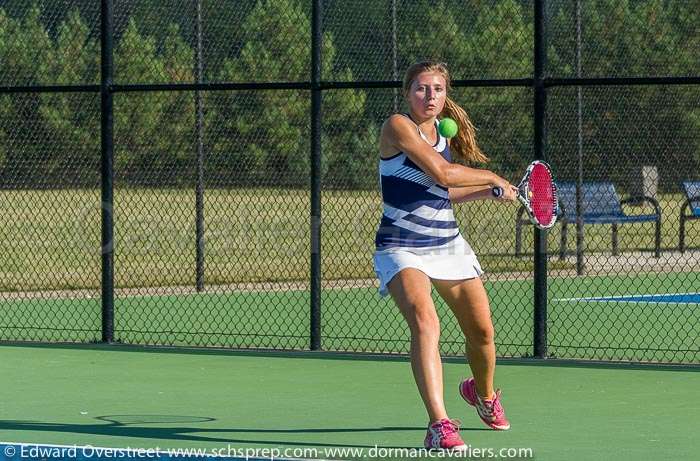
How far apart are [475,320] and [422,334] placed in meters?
0.44

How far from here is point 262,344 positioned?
38.2 feet

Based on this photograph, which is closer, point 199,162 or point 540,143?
point 540,143

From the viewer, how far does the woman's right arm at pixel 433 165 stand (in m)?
6.95

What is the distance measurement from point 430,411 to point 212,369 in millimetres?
3391

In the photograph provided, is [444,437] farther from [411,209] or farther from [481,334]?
[411,209]

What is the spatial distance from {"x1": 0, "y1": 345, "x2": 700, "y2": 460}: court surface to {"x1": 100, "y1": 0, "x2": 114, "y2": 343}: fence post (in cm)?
34

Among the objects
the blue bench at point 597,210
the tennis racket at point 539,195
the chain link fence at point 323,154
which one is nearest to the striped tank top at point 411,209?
the tennis racket at point 539,195

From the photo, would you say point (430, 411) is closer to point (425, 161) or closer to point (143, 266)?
point (425, 161)

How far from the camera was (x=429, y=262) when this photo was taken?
7055 millimetres

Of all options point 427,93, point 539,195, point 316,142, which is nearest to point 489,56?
point 316,142

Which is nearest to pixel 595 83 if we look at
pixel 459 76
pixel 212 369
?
pixel 212 369

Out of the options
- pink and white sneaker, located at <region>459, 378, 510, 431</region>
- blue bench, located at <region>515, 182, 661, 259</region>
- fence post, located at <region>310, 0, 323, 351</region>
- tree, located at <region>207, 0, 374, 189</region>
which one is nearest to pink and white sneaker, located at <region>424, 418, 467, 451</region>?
pink and white sneaker, located at <region>459, 378, 510, 431</region>

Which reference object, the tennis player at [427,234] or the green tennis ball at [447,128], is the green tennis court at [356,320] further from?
the green tennis ball at [447,128]

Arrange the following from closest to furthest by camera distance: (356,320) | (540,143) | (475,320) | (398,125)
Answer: (398,125)
(475,320)
(540,143)
(356,320)
